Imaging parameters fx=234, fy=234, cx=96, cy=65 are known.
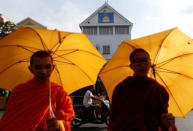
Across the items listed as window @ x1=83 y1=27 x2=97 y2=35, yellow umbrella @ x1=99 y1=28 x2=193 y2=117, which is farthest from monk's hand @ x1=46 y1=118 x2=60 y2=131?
window @ x1=83 y1=27 x2=97 y2=35

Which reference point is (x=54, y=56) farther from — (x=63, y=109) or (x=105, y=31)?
(x=105, y=31)

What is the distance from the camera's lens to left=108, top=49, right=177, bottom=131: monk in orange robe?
2.23 m

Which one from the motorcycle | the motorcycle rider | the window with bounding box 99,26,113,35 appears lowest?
→ the motorcycle

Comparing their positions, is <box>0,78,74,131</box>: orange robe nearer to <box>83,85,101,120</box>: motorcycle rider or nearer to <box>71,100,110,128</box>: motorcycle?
<box>83,85,101,120</box>: motorcycle rider

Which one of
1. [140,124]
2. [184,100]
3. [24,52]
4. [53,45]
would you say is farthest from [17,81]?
[184,100]

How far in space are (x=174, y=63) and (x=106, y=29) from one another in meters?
30.6

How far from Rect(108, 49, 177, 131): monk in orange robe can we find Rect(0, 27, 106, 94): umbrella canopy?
0.97 metres

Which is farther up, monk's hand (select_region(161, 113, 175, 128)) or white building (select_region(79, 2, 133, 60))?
white building (select_region(79, 2, 133, 60))

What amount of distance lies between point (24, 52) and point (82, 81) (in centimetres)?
89

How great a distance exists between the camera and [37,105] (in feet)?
7.70

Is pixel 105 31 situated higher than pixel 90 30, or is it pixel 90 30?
pixel 90 30

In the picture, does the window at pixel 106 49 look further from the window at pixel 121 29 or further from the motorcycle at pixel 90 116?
the motorcycle at pixel 90 116

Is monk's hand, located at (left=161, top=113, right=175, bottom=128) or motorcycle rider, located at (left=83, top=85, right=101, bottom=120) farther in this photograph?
motorcycle rider, located at (left=83, top=85, right=101, bottom=120)

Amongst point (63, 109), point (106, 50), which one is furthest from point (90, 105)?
point (106, 50)
